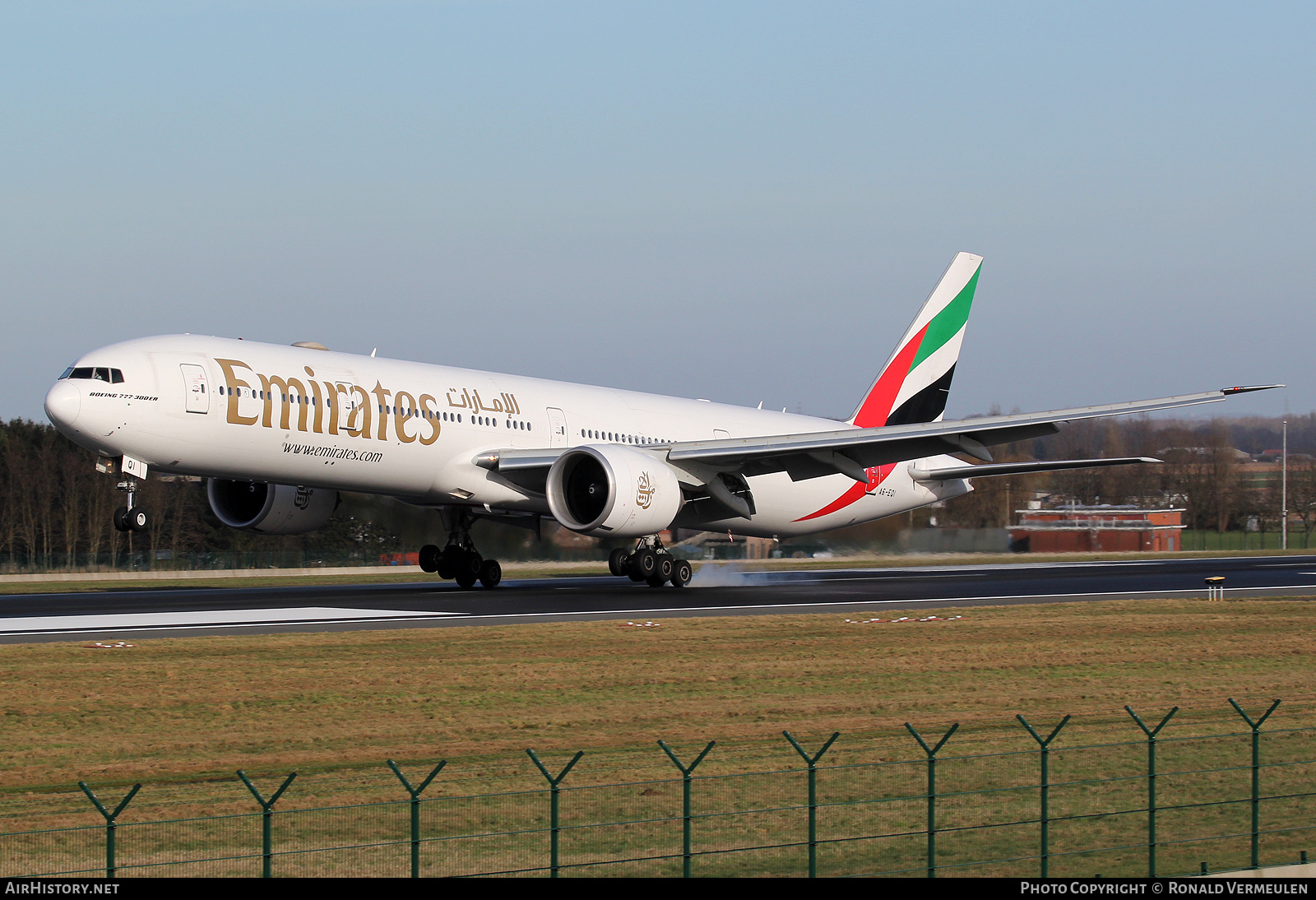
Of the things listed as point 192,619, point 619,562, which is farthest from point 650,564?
point 192,619

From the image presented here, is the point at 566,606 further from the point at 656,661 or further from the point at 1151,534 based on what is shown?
the point at 1151,534

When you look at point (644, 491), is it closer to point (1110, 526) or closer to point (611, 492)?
point (611, 492)

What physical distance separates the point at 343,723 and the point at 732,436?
86.4 ft

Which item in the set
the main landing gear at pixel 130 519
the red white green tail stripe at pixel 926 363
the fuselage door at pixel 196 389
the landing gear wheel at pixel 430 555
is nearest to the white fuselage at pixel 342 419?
the fuselage door at pixel 196 389

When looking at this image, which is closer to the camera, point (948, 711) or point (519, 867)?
point (519, 867)

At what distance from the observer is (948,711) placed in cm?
1769

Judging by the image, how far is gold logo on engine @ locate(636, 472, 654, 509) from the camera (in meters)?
32.8

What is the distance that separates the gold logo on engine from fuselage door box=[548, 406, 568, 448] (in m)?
4.29

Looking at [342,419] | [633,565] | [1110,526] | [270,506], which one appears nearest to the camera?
[342,419]

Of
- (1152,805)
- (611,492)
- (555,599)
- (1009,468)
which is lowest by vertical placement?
(555,599)

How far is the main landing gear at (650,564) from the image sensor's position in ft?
118

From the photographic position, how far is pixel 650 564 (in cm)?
3616

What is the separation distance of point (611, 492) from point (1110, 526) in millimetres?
61339

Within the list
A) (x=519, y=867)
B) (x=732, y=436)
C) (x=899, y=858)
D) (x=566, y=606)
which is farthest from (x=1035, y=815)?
(x=732, y=436)
